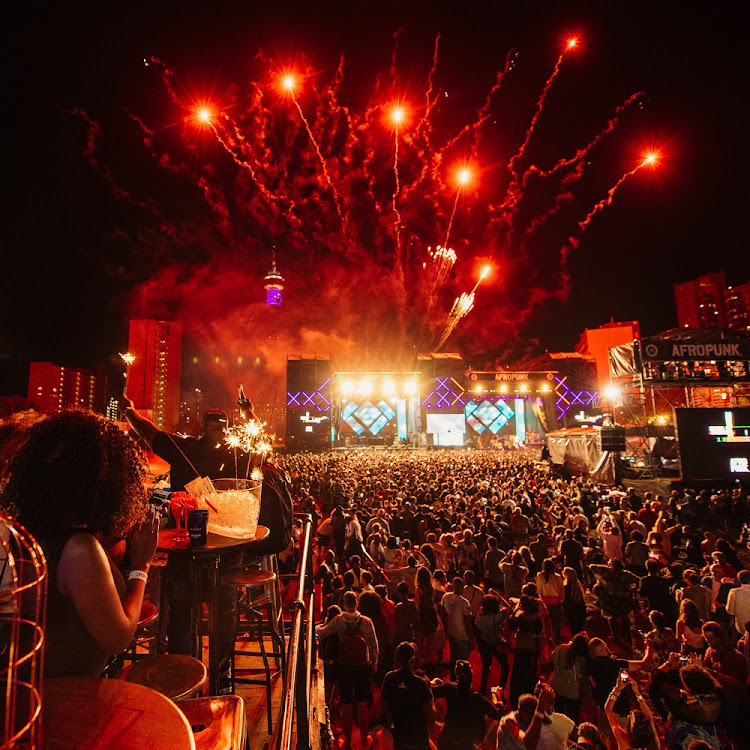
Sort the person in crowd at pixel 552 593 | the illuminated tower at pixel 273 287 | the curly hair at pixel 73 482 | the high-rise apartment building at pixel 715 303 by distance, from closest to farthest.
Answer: the curly hair at pixel 73 482, the person in crowd at pixel 552 593, the illuminated tower at pixel 273 287, the high-rise apartment building at pixel 715 303

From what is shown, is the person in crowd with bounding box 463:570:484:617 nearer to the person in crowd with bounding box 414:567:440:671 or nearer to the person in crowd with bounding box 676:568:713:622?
the person in crowd with bounding box 414:567:440:671

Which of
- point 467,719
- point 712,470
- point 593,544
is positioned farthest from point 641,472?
point 467,719

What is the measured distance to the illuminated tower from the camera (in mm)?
63406

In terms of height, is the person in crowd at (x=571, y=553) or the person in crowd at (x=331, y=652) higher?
the person in crowd at (x=571, y=553)

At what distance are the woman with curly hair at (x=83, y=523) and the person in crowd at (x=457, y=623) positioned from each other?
4.68 meters

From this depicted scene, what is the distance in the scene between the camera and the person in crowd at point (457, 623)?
5504 millimetres

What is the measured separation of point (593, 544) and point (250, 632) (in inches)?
256

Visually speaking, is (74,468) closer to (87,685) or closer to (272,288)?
(87,685)

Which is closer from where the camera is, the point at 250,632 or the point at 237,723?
the point at 237,723

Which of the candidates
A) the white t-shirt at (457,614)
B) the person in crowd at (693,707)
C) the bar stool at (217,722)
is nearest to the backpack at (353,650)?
the white t-shirt at (457,614)

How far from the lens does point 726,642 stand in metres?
4.32

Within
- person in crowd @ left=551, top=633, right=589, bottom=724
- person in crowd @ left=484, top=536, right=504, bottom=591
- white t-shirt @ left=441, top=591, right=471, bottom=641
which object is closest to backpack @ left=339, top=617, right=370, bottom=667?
white t-shirt @ left=441, top=591, right=471, bottom=641

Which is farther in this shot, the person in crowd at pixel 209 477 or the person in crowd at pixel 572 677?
the person in crowd at pixel 572 677

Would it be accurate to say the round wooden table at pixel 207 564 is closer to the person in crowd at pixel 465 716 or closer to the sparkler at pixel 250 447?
the sparkler at pixel 250 447
